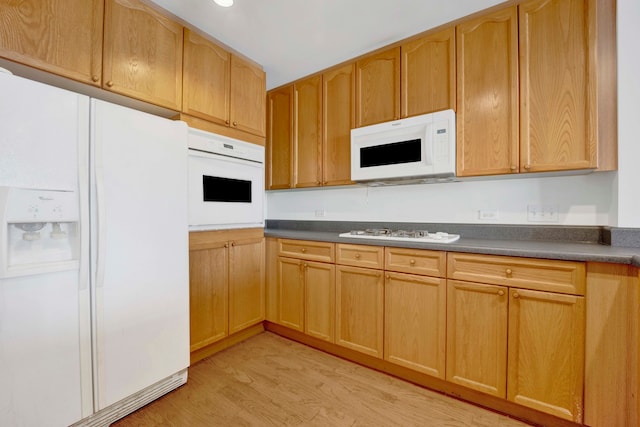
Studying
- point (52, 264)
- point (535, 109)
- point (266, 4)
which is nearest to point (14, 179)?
point (52, 264)

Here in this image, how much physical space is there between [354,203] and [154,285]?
1.77 metres

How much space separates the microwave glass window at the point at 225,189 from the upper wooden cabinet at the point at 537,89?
5.43 feet

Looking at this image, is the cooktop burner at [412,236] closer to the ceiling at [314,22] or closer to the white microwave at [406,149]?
the white microwave at [406,149]

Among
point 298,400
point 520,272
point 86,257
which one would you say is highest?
point 86,257

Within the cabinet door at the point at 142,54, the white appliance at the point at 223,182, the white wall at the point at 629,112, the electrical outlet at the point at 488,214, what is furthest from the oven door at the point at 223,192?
the white wall at the point at 629,112

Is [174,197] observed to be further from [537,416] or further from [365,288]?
[537,416]

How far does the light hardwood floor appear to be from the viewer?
150 cm

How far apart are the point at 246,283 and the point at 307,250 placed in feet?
1.97

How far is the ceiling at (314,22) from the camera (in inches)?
69.5

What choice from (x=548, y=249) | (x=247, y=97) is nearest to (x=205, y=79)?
(x=247, y=97)

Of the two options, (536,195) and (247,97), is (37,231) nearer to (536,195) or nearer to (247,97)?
(247,97)

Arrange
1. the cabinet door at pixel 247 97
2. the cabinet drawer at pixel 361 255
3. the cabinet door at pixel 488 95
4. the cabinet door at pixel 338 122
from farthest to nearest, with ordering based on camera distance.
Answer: the cabinet door at pixel 338 122 < the cabinet door at pixel 247 97 < the cabinet drawer at pixel 361 255 < the cabinet door at pixel 488 95

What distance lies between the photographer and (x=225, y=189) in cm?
217

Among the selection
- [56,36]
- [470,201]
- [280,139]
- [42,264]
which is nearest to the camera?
[42,264]
